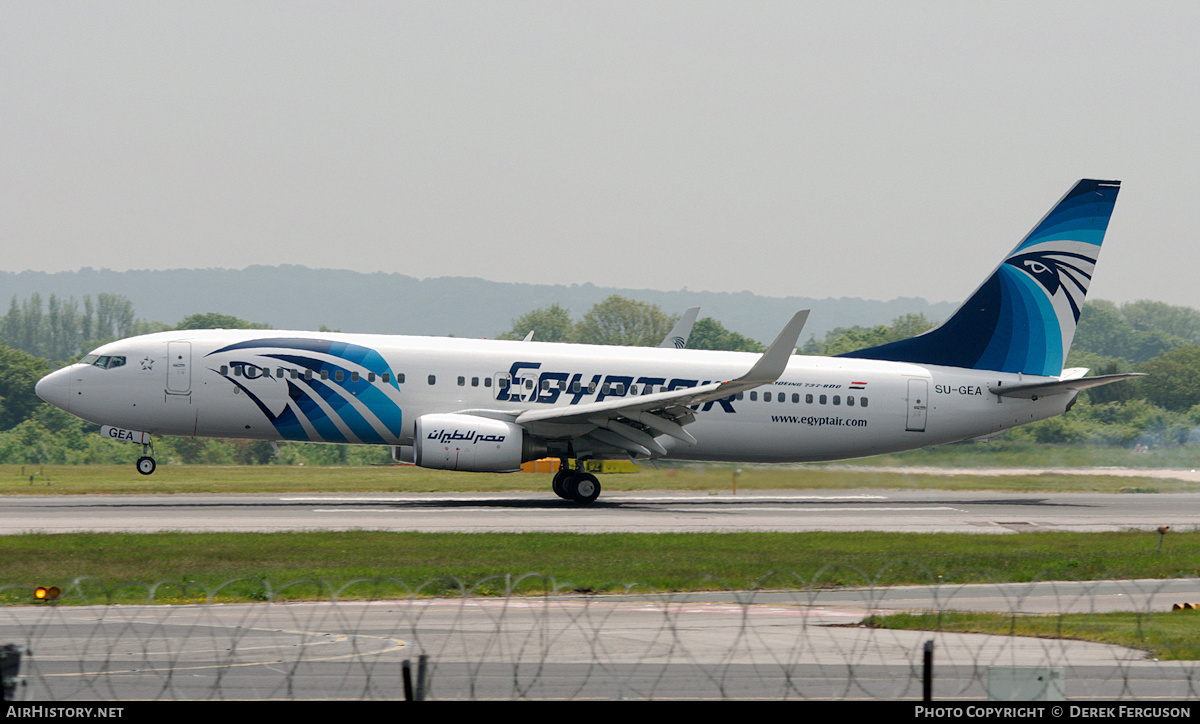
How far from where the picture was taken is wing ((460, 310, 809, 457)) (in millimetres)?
30250

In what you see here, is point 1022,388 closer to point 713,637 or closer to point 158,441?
point 713,637

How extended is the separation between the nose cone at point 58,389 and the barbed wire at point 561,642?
→ 16.6 meters

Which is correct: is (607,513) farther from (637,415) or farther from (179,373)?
(179,373)

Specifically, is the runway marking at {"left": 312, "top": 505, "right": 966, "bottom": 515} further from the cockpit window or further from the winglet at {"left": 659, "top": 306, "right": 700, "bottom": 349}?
the winglet at {"left": 659, "top": 306, "right": 700, "bottom": 349}

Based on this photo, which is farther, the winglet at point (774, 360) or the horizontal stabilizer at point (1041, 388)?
the horizontal stabilizer at point (1041, 388)

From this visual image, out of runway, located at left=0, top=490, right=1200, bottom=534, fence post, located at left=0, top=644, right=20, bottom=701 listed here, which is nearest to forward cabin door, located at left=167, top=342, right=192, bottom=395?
runway, located at left=0, top=490, right=1200, bottom=534

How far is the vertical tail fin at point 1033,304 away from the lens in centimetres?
3753

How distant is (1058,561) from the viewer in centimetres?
2183

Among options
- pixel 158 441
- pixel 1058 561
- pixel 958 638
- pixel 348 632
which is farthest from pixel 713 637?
pixel 158 441

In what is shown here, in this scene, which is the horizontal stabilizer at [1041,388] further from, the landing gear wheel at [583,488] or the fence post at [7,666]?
the fence post at [7,666]

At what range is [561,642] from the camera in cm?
1306

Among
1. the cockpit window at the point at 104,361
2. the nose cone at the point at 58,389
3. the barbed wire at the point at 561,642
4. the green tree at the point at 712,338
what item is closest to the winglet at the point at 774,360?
the barbed wire at the point at 561,642

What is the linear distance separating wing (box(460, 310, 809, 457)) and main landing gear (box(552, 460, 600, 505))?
0.75m

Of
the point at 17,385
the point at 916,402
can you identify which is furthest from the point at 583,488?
the point at 17,385
